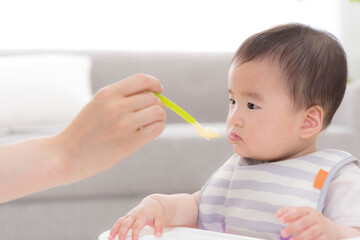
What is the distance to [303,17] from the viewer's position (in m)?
3.20

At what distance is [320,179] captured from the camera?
33.2 inches

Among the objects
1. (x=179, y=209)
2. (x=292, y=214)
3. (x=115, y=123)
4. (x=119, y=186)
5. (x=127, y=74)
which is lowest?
(x=119, y=186)

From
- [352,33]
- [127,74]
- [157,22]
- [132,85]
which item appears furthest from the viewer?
[352,33]

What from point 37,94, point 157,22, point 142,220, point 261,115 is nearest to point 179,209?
point 142,220

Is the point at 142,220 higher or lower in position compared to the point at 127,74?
higher

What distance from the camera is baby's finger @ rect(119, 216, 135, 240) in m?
0.80

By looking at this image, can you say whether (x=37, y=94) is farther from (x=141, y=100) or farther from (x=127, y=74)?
(x=141, y=100)

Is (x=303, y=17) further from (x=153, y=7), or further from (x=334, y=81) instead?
(x=334, y=81)

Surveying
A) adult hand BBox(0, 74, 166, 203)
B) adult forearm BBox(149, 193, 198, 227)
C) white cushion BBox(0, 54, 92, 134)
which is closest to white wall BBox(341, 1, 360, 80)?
white cushion BBox(0, 54, 92, 134)

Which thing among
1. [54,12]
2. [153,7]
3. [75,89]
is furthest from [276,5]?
[75,89]

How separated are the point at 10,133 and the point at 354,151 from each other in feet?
4.34

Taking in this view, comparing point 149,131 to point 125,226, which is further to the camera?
point 125,226

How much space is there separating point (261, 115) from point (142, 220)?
27 cm

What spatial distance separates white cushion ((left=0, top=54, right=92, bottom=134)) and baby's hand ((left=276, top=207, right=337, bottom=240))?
145 centimetres
